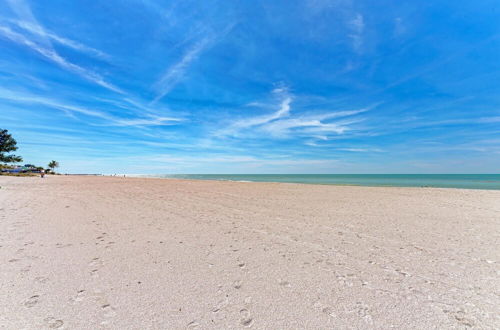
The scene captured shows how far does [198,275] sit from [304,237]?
3.67 m

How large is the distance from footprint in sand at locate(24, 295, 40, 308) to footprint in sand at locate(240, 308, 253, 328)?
9.84 ft

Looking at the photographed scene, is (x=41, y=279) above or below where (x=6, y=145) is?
below

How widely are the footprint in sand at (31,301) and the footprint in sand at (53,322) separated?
56 cm

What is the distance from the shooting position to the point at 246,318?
2.92 meters

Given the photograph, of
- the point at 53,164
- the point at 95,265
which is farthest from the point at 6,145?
the point at 53,164

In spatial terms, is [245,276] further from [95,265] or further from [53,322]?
[95,265]

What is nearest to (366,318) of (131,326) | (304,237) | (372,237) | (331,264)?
(331,264)

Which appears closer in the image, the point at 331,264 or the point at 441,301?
the point at 441,301

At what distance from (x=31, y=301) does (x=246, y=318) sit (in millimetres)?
3160

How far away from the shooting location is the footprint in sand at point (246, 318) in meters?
2.80

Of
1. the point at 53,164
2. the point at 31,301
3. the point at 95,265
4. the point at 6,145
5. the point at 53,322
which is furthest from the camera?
the point at 53,164

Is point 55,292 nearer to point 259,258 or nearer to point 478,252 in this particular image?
point 259,258

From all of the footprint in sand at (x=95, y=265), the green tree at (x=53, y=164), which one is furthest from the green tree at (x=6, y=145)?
the green tree at (x=53, y=164)

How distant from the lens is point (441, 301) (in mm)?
3332
